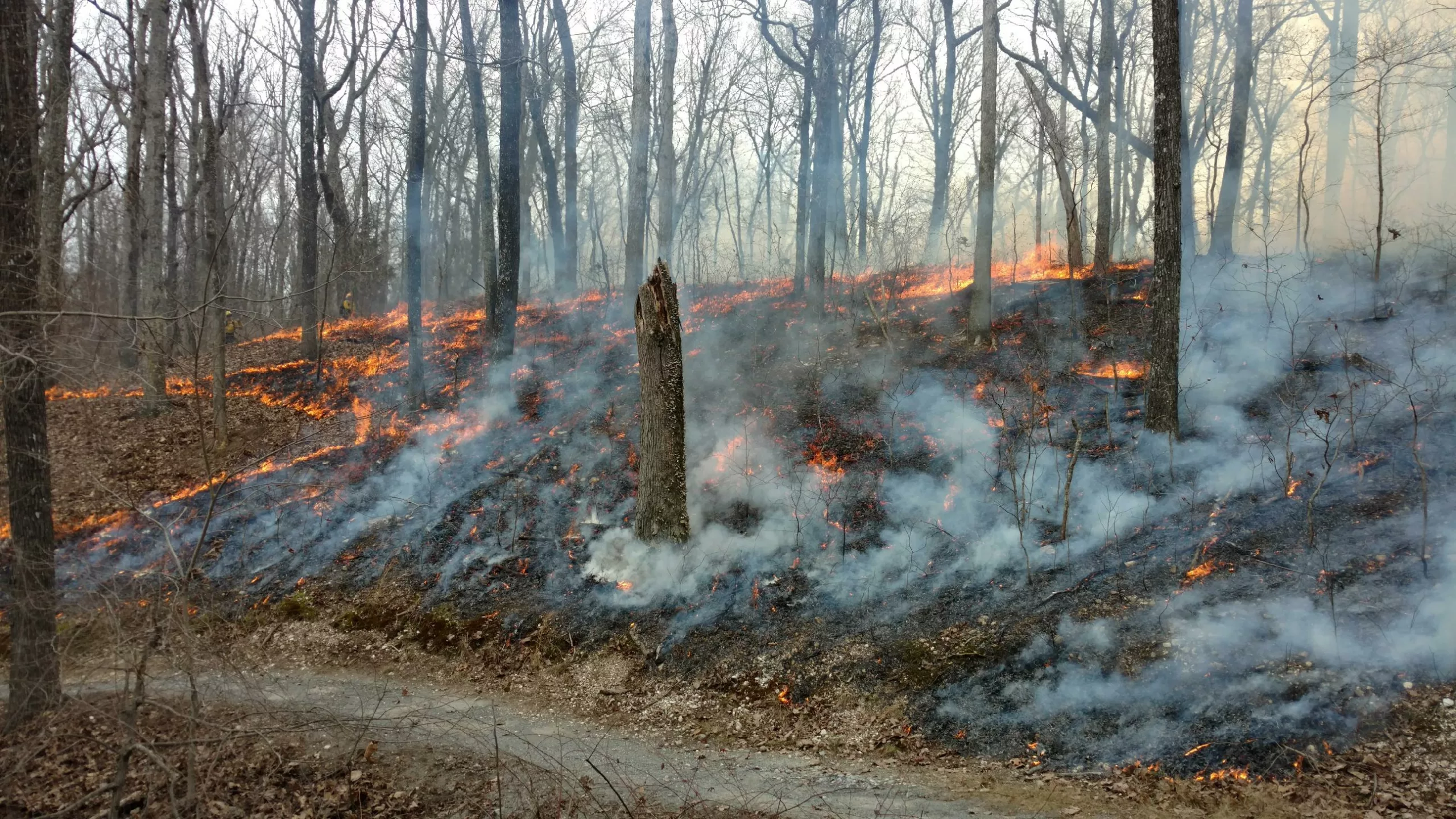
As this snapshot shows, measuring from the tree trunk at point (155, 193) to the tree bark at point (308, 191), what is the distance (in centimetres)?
271

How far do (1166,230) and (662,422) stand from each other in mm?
6640

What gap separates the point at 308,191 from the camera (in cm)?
1730

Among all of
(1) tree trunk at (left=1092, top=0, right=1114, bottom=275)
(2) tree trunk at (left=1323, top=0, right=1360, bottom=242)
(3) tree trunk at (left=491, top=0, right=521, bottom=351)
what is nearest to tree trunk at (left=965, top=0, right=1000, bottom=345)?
(1) tree trunk at (left=1092, top=0, right=1114, bottom=275)

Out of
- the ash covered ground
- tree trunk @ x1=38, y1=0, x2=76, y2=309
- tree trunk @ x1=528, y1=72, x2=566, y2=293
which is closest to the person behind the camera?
the ash covered ground

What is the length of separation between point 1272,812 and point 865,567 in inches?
159

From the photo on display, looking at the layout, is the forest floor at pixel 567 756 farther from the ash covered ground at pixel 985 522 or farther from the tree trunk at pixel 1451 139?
the tree trunk at pixel 1451 139

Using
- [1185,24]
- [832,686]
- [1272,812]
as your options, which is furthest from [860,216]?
[1272,812]

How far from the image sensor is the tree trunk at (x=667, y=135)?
15.6 m

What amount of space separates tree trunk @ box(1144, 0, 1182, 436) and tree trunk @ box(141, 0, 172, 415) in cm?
1587

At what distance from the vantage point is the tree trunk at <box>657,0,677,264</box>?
15602 millimetres

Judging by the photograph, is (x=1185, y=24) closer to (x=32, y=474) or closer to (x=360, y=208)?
(x=32, y=474)

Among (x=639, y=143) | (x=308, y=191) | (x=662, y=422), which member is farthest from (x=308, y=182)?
(x=662, y=422)

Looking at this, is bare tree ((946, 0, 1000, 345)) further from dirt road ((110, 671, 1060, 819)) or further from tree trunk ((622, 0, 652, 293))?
dirt road ((110, 671, 1060, 819))

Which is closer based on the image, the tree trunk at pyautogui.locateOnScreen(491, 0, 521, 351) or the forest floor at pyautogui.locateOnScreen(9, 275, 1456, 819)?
the forest floor at pyautogui.locateOnScreen(9, 275, 1456, 819)
